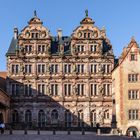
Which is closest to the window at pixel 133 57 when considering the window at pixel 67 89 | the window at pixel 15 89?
the window at pixel 67 89

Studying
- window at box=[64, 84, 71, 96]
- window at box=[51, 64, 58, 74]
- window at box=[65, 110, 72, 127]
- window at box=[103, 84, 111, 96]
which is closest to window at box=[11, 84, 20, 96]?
window at box=[51, 64, 58, 74]

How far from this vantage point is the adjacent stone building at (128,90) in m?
64.8

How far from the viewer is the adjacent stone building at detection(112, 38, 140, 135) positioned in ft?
213

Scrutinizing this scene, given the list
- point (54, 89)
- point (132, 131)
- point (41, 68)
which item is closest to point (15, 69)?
point (41, 68)

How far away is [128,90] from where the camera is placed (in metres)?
65.8

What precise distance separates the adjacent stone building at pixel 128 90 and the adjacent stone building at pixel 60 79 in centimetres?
492

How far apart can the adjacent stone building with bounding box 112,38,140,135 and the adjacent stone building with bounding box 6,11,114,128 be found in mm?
4919

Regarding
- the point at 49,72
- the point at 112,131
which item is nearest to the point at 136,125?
the point at 112,131

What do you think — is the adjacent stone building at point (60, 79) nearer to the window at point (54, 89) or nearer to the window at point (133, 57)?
the window at point (54, 89)

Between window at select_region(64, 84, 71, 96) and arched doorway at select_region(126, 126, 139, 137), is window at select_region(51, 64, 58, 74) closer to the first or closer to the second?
window at select_region(64, 84, 71, 96)

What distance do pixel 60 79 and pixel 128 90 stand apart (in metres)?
12.4

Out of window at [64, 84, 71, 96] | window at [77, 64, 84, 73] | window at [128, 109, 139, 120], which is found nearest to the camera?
window at [128, 109, 139, 120]

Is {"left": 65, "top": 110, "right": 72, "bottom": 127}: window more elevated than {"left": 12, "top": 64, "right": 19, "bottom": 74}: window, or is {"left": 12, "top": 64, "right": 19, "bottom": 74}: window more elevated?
{"left": 12, "top": 64, "right": 19, "bottom": 74}: window

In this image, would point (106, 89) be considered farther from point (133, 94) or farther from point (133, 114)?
point (133, 114)
